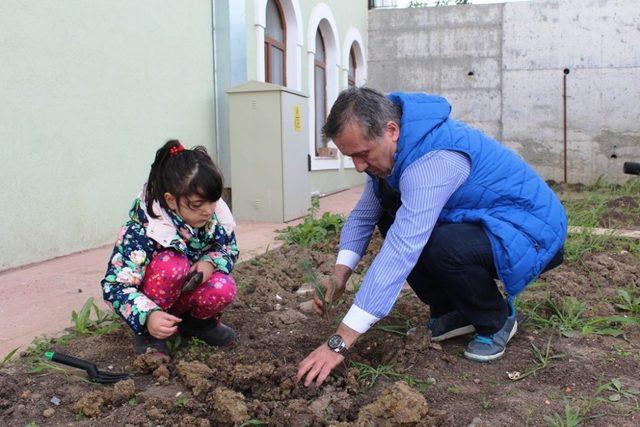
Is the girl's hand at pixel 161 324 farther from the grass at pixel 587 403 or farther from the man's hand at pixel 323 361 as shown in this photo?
the grass at pixel 587 403

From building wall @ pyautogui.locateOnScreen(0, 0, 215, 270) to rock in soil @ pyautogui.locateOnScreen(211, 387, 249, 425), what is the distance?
2370mm

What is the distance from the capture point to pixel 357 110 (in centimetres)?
200

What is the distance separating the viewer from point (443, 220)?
2254 millimetres

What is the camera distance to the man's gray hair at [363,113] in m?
2.00

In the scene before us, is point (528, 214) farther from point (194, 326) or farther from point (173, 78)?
point (173, 78)

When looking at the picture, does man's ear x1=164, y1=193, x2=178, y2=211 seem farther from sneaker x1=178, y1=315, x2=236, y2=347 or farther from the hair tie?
sneaker x1=178, y1=315, x2=236, y2=347

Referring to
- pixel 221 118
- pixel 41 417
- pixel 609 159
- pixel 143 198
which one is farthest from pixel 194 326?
pixel 609 159

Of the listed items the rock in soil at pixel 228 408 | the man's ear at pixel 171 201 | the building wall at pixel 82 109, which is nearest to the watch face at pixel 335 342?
the rock in soil at pixel 228 408

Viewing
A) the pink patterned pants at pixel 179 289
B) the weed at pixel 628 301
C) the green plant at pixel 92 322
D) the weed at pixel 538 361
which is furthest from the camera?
the weed at pixel 628 301

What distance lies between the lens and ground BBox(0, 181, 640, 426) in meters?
1.75

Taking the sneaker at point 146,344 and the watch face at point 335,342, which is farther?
the sneaker at point 146,344

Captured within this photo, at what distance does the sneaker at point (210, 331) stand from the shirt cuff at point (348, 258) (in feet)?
1.72

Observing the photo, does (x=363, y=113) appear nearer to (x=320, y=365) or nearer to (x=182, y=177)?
(x=182, y=177)

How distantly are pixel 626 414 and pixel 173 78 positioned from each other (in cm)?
431
